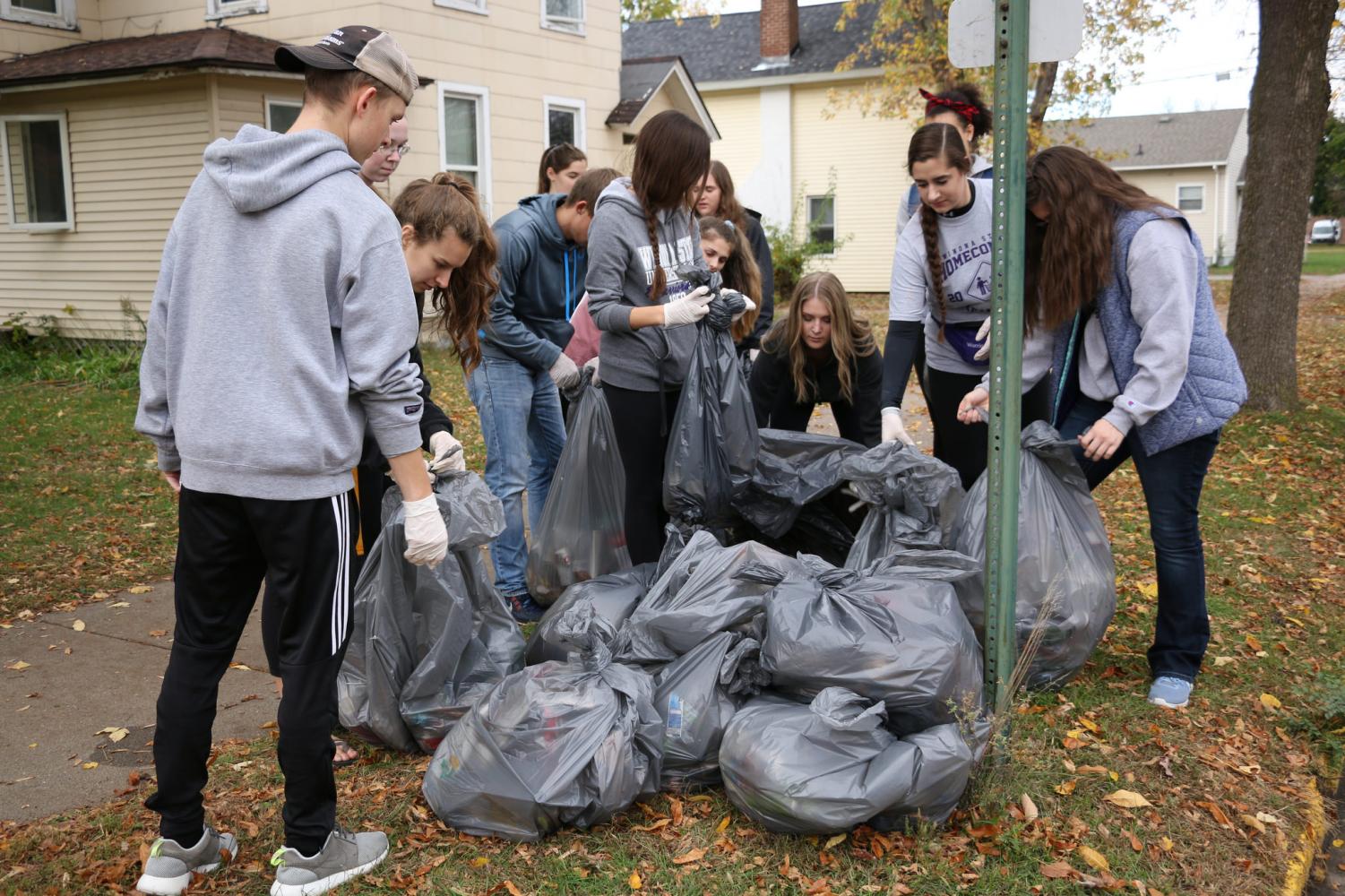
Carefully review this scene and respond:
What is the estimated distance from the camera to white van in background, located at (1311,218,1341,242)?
59406mm

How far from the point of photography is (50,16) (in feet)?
43.9

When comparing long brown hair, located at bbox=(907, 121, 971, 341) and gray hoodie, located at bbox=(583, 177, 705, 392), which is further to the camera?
gray hoodie, located at bbox=(583, 177, 705, 392)

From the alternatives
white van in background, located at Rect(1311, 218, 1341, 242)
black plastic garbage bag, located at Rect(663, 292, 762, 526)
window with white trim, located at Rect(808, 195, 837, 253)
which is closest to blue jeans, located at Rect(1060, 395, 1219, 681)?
black plastic garbage bag, located at Rect(663, 292, 762, 526)

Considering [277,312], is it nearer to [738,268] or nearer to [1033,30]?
[1033,30]

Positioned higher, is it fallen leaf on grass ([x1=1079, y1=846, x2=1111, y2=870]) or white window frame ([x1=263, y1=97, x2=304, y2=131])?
white window frame ([x1=263, y1=97, x2=304, y2=131])

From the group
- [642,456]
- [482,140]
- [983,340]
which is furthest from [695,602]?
[482,140]

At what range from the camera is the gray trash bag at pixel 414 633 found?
3.10 meters

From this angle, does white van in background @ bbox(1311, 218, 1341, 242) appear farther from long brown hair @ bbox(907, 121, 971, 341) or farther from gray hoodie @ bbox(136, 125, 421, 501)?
gray hoodie @ bbox(136, 125, 421, 501)

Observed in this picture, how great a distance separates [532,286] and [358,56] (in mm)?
2068

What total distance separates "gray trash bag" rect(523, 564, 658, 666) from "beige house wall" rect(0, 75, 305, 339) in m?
10.0

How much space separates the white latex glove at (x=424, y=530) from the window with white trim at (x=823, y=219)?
2137 cm

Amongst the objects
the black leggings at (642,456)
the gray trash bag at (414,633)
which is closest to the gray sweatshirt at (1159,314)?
the black leggings at (642,456)

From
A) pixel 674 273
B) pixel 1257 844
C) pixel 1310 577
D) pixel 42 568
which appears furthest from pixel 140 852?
pixel 1310 577

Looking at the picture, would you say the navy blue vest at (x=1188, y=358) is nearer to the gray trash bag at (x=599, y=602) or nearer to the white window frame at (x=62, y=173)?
the gray trash bag at (x=599, y=602)
